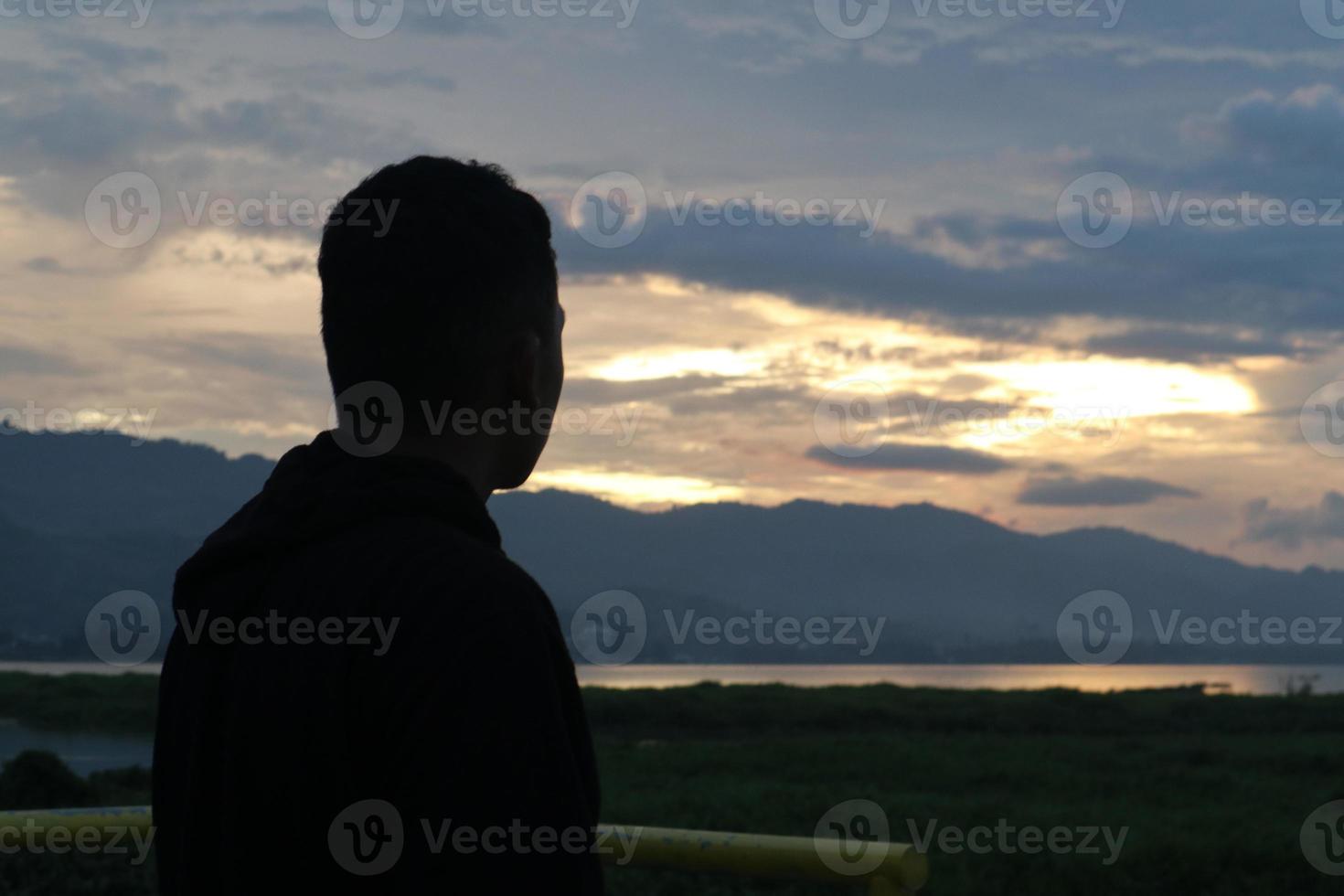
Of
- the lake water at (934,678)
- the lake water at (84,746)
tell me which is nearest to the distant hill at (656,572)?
the lake water at (934,678)

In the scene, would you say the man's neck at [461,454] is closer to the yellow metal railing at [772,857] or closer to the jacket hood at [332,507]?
the jacket hood at [332,507]

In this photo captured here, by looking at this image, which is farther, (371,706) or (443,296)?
(443,296)

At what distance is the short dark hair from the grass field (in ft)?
18.4

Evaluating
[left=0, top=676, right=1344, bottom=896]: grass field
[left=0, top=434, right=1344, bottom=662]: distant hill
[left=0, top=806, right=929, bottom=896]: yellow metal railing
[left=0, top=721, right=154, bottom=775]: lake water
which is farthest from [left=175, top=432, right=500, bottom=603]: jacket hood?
[left=0, top=434, right=1344, bottom=662]: distant hill

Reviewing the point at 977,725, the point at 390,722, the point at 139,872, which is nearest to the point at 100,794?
the point at 139,872

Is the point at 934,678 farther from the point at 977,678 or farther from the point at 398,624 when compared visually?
the point at 398,624

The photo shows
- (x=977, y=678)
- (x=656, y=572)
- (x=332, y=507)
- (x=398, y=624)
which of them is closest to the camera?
(x=398, y=624)

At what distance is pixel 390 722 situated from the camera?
4.26ft

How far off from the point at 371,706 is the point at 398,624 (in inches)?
3.6

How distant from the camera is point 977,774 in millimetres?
14375

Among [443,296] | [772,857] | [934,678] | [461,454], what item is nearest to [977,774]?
[772,857]

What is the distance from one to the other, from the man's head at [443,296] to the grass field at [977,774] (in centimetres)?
559

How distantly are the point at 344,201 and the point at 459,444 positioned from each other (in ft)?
1.15

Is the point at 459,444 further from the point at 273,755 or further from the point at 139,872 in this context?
the point at 139,872
